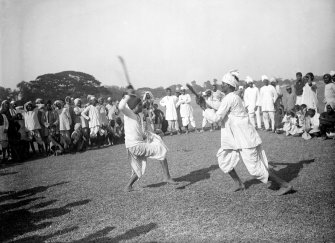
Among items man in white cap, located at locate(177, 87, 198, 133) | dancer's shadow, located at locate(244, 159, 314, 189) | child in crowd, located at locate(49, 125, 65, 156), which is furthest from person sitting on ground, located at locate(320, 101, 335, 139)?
child in crowd, located at locate(49, 125, 65, 156)

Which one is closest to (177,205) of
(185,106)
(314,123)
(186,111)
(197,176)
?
(197,176)

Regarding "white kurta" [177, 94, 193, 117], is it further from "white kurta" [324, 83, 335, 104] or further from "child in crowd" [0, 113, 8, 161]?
"child in crowd" [0, 113, 8, 161]

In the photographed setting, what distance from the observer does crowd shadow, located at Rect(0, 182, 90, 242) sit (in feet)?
15.8

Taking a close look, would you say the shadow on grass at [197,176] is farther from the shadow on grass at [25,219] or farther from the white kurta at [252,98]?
the white kurta at [252,98]

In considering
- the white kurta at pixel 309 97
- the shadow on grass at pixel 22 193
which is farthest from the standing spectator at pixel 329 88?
the shadow on grass at pixel 22 193

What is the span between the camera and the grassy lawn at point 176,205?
13.6 feet

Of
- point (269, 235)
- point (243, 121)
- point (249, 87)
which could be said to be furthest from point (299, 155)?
point (249, 87)

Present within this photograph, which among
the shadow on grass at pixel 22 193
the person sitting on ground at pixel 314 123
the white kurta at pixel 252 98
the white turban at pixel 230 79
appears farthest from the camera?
the white kurta at pixel 252 98

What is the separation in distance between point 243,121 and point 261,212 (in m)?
1.65

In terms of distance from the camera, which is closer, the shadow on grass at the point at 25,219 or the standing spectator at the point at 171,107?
the shadow on grass at the point at 25,219

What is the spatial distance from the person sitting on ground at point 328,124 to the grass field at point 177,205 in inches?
41.1

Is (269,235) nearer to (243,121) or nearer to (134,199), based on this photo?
(243,121)

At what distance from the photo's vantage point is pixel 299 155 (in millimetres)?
8062

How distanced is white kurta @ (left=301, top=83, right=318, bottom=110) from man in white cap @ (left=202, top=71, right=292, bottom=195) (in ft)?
22.4
